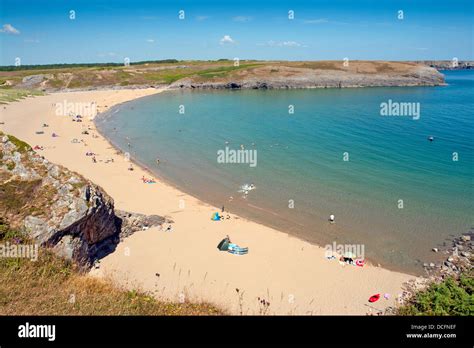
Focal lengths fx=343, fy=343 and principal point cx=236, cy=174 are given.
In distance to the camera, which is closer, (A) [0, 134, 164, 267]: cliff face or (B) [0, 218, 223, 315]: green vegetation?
(B) [0, 218, 223, 315]: green vegetation

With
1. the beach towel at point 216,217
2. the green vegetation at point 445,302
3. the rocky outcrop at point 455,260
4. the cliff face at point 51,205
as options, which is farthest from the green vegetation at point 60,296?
the rocky outcrop at point 455,260

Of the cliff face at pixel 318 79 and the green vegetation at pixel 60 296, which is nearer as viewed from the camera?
the green vegetation at pixel 60 296

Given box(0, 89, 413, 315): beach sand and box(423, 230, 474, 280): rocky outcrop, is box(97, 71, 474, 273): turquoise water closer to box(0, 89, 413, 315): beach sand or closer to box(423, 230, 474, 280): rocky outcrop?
box(423, 230, 474, 280): rocky outcrop

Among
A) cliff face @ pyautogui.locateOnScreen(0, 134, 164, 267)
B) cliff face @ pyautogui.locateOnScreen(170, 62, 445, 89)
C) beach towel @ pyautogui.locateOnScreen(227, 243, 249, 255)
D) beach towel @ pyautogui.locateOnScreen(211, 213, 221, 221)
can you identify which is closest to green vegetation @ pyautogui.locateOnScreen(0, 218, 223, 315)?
cliff face @ pyautogui.locateOnScreen(0, 134, 164, 267)

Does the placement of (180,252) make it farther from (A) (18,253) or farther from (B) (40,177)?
(A) (18,253)

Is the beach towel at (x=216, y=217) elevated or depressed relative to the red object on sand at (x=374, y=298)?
elevated

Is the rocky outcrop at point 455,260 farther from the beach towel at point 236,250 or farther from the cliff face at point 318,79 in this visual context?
the cliff face at point 318,79
